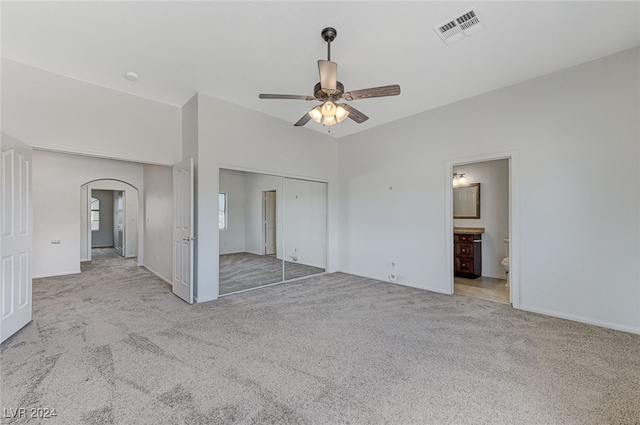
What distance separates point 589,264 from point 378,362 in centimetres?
286

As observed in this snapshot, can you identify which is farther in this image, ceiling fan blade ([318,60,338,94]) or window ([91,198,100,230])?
window ([91,198,100,230])

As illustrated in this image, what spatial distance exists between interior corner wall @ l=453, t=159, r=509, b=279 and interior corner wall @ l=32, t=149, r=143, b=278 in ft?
28.8

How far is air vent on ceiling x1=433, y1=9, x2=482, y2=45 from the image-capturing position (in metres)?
2.40

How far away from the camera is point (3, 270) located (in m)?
2.65

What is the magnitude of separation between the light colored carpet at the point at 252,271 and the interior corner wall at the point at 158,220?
114 centimetres

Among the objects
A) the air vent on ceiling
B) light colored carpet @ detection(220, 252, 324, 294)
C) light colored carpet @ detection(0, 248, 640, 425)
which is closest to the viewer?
light colored carpet @ detection(0, 248, 640, 425)

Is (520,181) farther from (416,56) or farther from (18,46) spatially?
(18,46)

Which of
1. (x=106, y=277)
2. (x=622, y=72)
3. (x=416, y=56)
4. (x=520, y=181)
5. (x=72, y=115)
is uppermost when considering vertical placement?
(x=416, y=56)

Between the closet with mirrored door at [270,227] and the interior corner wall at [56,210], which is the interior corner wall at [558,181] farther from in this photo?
the interior corner wall at [56,210]

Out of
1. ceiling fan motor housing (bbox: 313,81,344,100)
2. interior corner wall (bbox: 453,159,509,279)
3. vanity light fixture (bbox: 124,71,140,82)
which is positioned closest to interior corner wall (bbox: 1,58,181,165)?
vanity light fixture (bbox: 124,71,140,82)

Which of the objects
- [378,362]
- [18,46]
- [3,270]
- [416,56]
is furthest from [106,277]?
[416,56]

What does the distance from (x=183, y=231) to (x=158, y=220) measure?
2200mm

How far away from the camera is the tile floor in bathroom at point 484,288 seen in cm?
415

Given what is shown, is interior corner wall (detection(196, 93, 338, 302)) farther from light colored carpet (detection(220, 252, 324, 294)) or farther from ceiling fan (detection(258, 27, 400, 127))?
ceiling fan (detection(258, 27, 400, 127))
